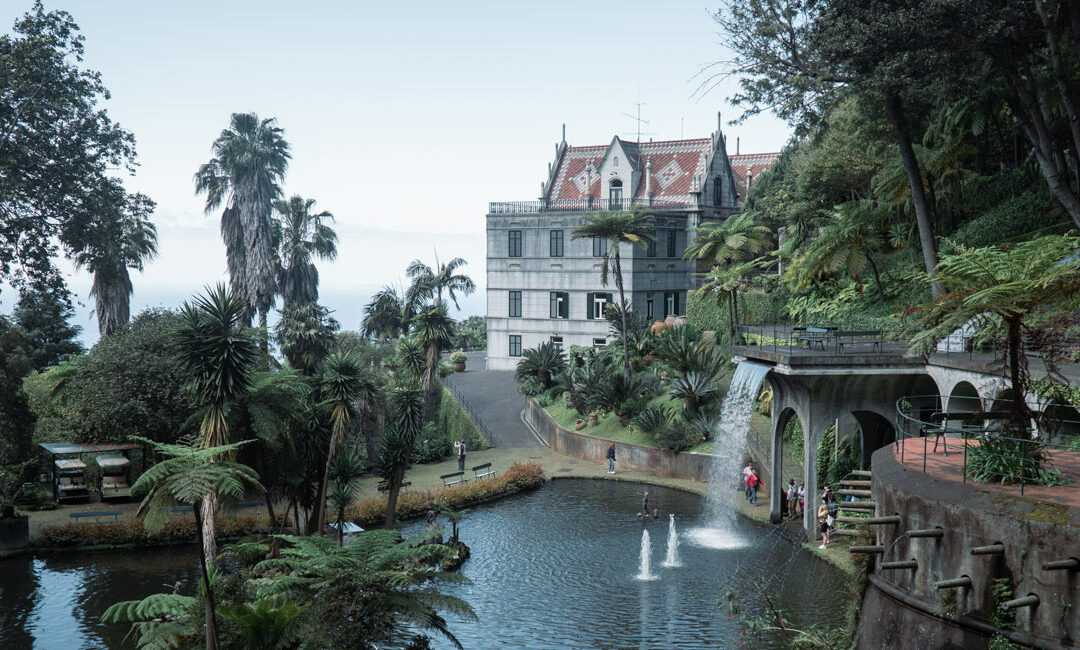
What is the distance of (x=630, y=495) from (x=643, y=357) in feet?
40.6


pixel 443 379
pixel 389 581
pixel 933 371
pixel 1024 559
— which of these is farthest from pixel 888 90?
pixel 443 379

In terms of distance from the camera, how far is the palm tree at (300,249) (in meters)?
51.2

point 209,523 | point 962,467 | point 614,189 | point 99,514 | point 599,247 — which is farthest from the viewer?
point 614,189

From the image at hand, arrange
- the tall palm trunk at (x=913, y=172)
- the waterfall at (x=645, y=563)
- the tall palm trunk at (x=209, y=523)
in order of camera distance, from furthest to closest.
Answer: the tall palm trunk at (x=913, y=172)
the waterfall at (x=645, y=563)
the tall palm trunk at (x=209, y=523)

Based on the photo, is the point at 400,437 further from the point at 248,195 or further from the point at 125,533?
the point at 248,195

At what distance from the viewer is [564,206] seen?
177 ft

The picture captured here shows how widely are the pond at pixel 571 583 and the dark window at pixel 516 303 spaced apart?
2650 centimetres

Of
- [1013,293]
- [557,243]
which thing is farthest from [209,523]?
[557,243]

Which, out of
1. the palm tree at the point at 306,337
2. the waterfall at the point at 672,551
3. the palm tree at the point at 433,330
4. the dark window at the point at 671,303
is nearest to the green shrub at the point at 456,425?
the palm tree at the point at 433,330

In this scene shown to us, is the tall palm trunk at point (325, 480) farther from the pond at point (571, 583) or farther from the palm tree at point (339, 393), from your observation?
the pond at point (571, 583)

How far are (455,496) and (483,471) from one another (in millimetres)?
5488

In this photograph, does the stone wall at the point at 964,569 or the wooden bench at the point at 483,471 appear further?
the wooden bench at the point at 483,471

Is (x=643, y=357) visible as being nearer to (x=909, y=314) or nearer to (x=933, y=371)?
(x=933, y=371)

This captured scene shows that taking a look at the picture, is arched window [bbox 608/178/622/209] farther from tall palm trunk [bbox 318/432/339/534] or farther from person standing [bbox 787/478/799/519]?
tall palm trunk [bbox 318/432/339/534]
